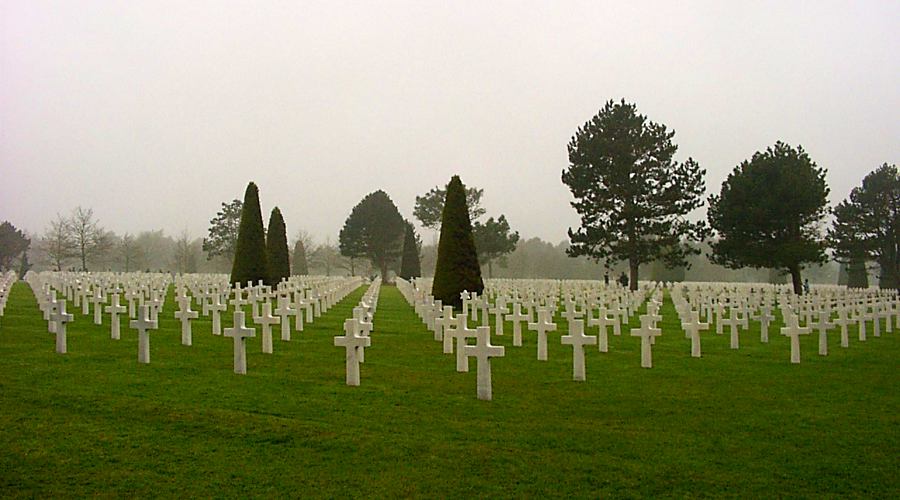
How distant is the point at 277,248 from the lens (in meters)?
35.9

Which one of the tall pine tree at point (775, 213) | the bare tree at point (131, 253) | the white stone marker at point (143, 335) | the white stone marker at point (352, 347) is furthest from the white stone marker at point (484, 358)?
the bare tree at point (131, 253)

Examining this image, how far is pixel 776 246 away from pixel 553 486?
2971 cm

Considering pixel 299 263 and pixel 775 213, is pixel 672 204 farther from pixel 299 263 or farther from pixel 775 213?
pixel 299 263

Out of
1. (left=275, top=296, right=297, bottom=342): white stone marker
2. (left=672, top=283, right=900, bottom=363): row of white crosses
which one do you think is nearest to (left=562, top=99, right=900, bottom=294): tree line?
(left=672, top=283, right=900, bottom=363): row of white crosses

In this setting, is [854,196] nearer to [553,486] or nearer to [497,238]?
[497,238]

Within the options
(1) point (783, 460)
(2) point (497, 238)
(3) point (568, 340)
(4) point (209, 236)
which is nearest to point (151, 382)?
(3) point (568, 340)

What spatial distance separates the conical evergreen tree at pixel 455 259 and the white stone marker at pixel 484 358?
14.6 m

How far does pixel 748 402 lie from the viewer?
8180 mm

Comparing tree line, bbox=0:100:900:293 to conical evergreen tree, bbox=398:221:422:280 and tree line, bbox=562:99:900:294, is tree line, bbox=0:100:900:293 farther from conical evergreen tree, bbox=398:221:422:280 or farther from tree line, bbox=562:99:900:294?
conical evergreen tree, bbox=398:221:422:280

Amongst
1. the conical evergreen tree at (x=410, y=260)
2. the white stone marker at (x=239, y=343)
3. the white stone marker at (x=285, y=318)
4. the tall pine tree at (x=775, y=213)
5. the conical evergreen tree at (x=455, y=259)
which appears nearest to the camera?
the white stone marker at (x=239, y=343)

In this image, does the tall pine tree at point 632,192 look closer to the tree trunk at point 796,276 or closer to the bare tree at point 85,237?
the tree trunk at point 796,276

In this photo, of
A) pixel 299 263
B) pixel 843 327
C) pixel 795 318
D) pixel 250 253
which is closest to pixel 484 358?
pixel 795 318

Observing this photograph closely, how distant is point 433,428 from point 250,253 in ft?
74.6

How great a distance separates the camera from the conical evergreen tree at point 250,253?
28.1m
